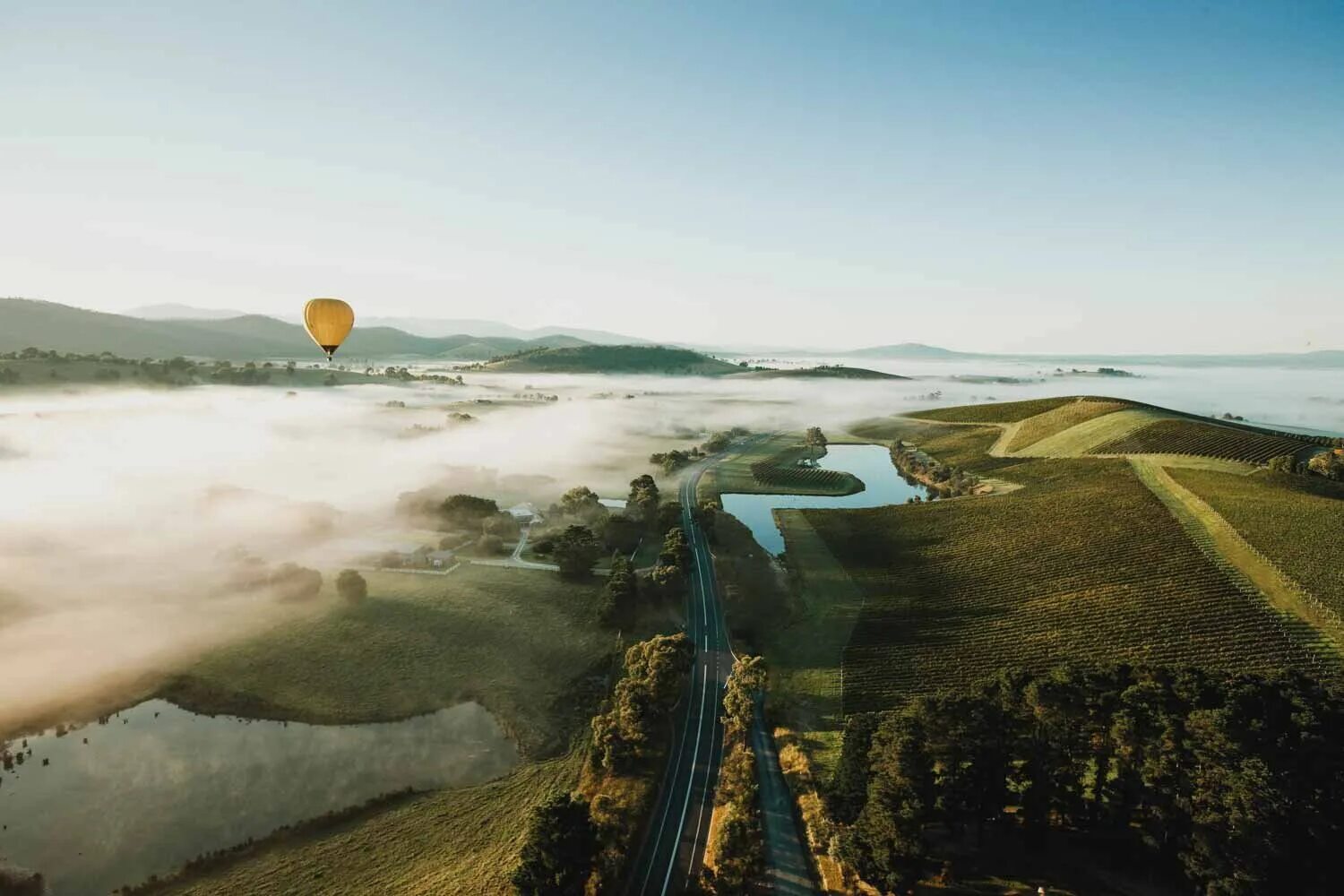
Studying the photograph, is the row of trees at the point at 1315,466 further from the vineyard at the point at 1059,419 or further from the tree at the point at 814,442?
the tree at the point at 814,442

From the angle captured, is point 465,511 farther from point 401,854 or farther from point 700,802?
point 700,802

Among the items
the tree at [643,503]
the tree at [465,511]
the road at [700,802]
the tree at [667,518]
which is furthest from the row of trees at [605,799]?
the tree at [465,511]

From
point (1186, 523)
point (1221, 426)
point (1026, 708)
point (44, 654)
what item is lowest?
point (44, 654)

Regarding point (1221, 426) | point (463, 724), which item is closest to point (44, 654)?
point (463, 724)

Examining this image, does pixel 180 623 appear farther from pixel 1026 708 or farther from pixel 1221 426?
pixel 1221 426

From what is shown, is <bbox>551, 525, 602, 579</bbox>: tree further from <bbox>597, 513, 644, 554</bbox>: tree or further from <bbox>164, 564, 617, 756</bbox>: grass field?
<bbox>597, 513, 644, 554</bbox>: tree

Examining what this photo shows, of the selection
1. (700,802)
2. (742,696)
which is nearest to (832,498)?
(742,696)
